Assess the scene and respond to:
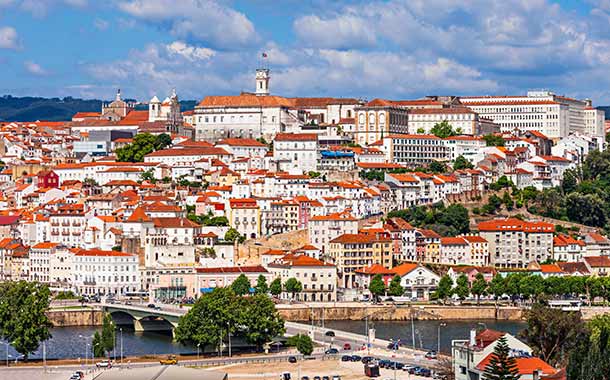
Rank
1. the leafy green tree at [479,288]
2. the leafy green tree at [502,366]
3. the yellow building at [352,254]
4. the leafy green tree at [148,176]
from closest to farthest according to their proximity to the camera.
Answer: the leafy green tree at [502,366], the leafy green tree at [479,288], the yellow building at [352,254], the leafy green tree at [148,176]

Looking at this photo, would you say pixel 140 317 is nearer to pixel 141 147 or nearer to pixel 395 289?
pixel 395 289

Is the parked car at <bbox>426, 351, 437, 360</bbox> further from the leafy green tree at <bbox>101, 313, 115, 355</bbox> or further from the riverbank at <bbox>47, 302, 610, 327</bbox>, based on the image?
the riverbank at <bbox>47, 302, 610, 327</bbox>

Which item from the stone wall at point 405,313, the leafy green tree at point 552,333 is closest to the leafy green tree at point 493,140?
the stone wall at point 405,313

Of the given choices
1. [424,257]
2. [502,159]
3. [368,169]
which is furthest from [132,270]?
[502,159]

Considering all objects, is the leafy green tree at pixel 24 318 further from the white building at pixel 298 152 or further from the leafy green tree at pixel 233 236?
the white building at pixel 298 152

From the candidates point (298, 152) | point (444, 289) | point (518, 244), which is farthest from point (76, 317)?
point (298, 152)

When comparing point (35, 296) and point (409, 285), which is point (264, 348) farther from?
point (409, 285)
